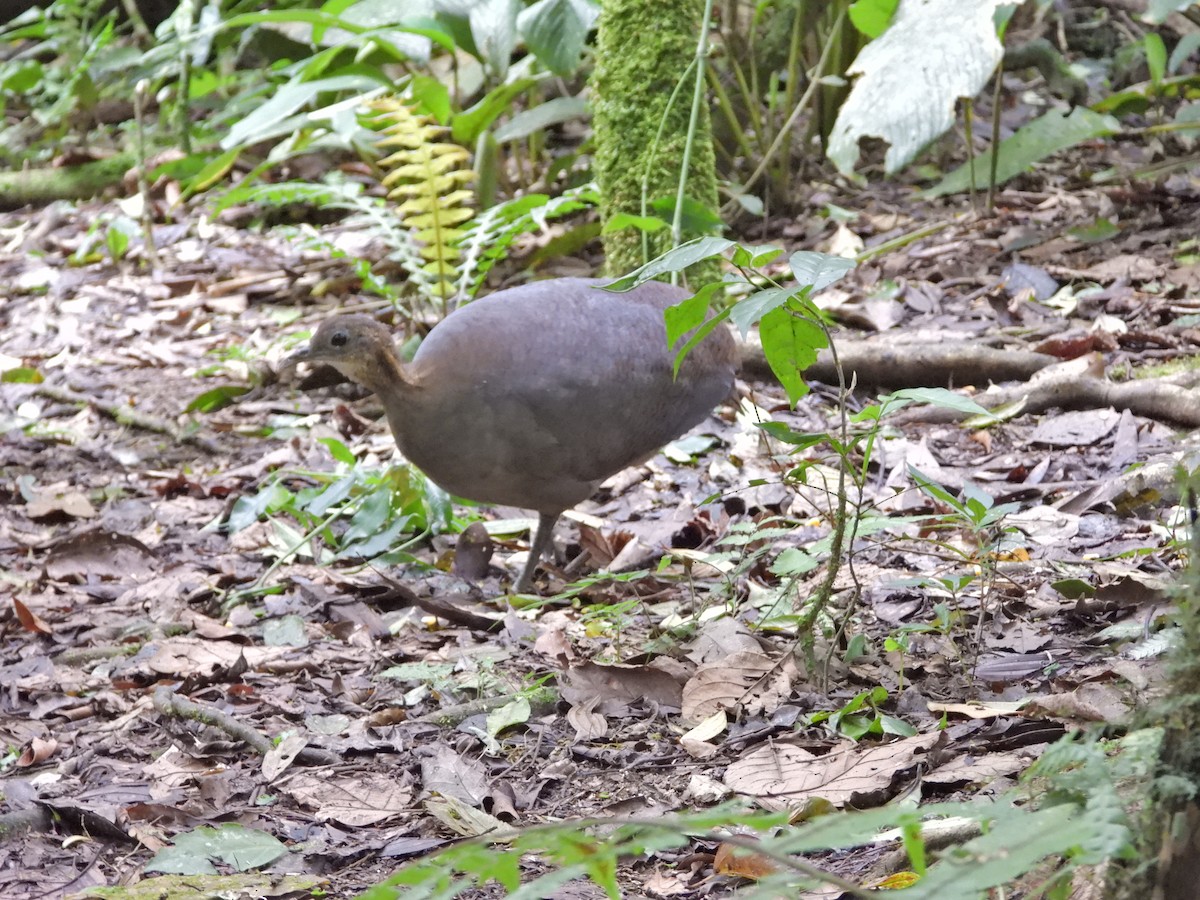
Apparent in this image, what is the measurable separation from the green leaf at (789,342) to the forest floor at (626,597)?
39 cm

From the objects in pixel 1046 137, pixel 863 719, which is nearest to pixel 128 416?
pixel 863 719

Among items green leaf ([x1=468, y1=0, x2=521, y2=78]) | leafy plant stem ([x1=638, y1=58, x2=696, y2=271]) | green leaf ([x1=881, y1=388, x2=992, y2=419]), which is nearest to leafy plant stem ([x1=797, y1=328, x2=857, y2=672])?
green leaf ([x1=881, y1=388, x2=992, y2=419])

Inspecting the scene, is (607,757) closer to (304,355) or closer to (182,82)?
(304,355)

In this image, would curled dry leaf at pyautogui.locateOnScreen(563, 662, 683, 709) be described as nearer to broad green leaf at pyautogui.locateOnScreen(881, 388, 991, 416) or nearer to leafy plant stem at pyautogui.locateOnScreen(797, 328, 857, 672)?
leafy plant stem at pyautogui.locateOnScreen(797, 328, 857, 672)

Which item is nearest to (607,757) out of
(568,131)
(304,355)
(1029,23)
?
(304,355)

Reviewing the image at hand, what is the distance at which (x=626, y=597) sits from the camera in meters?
3.75

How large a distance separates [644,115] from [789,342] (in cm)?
299

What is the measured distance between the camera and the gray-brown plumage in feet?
12.3

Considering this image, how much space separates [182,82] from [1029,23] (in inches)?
202

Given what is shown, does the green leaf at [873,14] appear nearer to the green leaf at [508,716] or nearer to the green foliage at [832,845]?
the green leaf at [508,716]

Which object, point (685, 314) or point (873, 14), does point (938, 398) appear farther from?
point (873, 14)

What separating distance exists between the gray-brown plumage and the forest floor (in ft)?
1.08

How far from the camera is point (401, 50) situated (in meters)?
5.99

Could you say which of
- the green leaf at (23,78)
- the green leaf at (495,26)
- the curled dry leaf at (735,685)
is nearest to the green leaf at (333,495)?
the curled dry leaf at (735,685)
